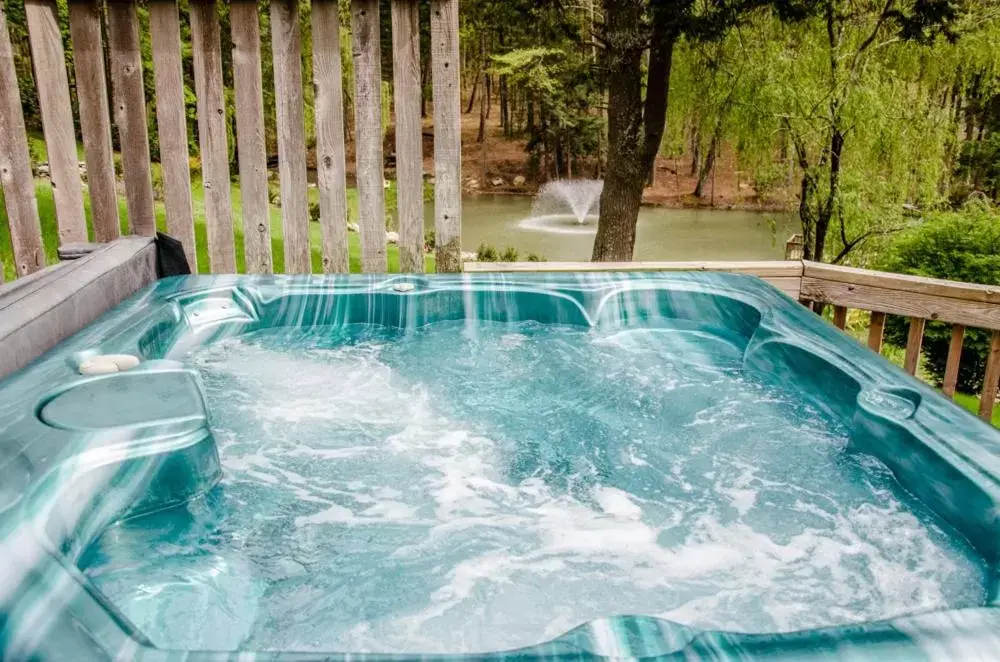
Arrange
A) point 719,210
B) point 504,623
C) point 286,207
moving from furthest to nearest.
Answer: point 719,210, point 286,207, point 504,623

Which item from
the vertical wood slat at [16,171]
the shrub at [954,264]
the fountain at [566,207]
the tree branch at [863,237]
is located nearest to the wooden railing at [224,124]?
the vertical wood slat at [16,171]

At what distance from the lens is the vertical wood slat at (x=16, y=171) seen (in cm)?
248

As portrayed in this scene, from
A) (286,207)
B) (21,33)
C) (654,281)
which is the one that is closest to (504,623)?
(654,281)

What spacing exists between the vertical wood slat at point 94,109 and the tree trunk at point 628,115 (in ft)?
12.0

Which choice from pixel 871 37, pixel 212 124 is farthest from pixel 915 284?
pixel 871 37

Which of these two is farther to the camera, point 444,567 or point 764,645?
point 444,567

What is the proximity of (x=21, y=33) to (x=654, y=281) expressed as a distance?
8714 millimetres

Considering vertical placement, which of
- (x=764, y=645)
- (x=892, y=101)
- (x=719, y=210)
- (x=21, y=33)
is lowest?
(x=719, y=210)

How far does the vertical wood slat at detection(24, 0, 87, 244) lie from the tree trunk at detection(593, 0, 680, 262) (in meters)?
3.75

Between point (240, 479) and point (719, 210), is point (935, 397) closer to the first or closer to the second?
point (240, 479)

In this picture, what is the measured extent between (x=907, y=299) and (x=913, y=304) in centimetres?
2

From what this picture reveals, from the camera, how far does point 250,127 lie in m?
2.64

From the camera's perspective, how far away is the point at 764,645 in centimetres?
83

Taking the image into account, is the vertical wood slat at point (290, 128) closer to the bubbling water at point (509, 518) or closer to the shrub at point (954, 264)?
the bubbling water at point (509, 518)
